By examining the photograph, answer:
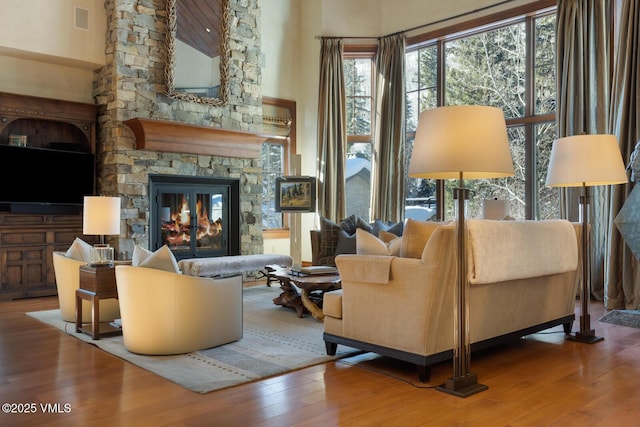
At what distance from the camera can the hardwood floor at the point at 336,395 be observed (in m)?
2.69

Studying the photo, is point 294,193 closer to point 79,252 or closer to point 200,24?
point 200,24

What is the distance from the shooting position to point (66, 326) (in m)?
4.84

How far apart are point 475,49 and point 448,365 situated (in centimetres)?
550

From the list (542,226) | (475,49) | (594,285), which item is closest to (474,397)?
(542,226)

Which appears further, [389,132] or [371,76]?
[371,76]

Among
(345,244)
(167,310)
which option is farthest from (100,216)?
(345,244)

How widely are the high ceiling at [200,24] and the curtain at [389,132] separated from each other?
8.37 feet

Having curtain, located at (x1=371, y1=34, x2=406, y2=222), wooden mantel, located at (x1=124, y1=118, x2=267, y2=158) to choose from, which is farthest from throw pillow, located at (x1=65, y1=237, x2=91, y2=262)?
curtain, located at (x1=371, y1=34, x2=406, y2=222)

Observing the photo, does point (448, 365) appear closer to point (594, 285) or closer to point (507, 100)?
point (594, 285)

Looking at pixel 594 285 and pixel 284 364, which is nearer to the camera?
pixel 284 364

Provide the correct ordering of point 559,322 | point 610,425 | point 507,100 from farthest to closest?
point 507,100 < point 559,322 < point 610,425

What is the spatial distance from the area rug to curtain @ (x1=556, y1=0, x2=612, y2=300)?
1118mm

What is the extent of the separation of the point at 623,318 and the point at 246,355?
11.6ft

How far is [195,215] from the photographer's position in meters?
7.68
